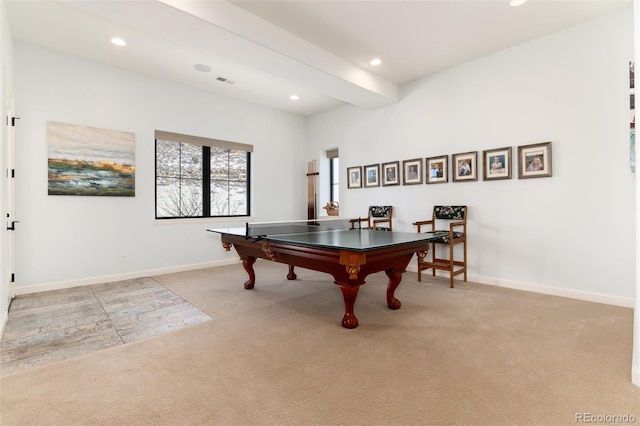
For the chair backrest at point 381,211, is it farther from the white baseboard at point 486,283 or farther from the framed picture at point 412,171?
the white baseboard at point 486,283

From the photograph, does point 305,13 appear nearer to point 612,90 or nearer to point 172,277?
point 612,90

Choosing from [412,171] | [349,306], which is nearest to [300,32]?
[412,171]

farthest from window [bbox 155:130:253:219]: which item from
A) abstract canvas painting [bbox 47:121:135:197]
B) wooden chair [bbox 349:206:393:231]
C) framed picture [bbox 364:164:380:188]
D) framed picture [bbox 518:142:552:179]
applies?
framed picture [bbox 518:142:552:179]

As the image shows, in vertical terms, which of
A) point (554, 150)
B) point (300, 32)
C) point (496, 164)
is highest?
point (300, 32)

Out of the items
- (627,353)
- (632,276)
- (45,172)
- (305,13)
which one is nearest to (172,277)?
(45,172)

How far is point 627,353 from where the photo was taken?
2230 mm

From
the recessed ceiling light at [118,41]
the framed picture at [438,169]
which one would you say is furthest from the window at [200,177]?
the framed picture at [438,169]

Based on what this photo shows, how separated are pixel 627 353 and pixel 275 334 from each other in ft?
8.60

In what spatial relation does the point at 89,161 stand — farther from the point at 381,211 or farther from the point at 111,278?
the point at 381,211

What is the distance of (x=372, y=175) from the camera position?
5.81 meters

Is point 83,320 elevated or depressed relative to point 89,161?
depressed

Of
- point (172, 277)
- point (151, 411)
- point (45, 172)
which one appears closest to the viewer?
point (151, 411)

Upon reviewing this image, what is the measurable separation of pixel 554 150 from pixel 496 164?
0.65 metres

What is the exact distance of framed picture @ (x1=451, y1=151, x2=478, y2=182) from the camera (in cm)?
446
